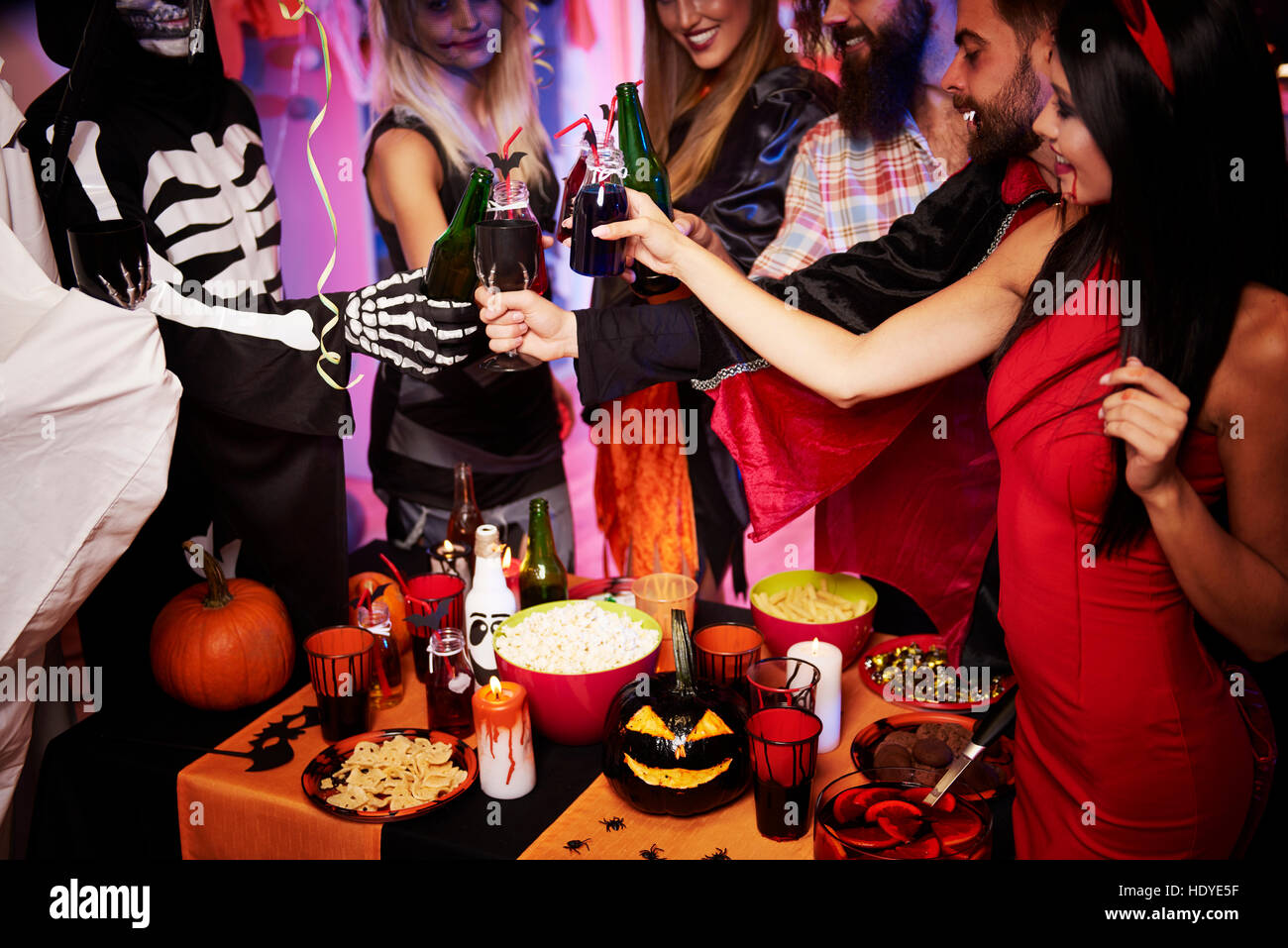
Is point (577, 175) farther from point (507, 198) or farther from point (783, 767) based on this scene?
point (783, 767)

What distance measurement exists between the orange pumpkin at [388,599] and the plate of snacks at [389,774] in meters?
0.33

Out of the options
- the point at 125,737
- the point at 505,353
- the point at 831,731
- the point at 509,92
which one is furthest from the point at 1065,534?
the point at 509,92

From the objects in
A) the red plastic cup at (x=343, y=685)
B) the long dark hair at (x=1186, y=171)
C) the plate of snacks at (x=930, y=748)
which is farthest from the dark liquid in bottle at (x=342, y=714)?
the long dark hair at (x=1186, y=171)

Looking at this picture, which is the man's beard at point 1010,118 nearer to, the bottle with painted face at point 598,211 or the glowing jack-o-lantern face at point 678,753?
the bottle with painted face at point 598,211

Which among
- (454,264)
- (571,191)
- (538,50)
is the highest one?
(538,50)

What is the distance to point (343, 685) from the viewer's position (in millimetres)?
1733

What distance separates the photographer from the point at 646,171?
193cm

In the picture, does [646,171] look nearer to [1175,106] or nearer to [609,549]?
[1175,106]

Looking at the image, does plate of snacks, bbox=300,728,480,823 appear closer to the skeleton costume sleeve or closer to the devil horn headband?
the skeleton costume sleeve

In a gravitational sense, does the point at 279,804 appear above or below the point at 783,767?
below

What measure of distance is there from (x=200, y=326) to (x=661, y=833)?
3.88 ft

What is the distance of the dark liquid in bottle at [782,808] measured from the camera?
146cm

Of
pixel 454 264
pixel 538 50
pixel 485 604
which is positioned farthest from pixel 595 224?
pixel 538 50

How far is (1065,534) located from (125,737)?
5.27 feet
